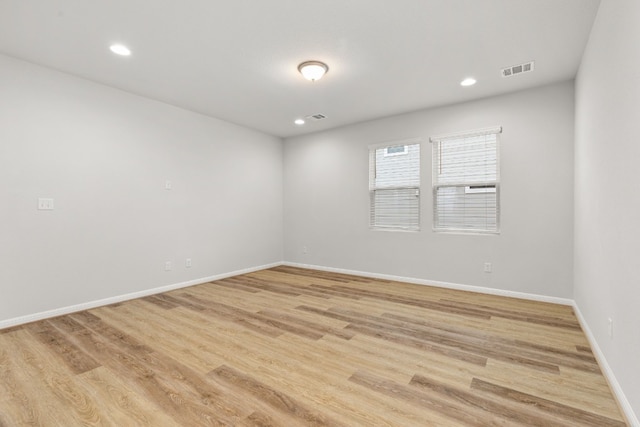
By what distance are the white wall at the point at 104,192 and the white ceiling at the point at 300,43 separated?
37 centimetres

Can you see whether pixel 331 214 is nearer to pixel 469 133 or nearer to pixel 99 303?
pixel 469 133

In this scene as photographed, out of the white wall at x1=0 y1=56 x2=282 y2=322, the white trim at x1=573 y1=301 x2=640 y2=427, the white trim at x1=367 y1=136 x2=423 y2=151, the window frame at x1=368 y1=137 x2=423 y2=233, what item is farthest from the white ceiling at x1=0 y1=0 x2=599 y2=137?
the white trim at x1=573 y1=301 x2=640 y2=427

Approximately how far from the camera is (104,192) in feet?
12.1

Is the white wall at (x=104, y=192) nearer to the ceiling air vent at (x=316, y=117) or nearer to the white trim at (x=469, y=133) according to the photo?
the ceiling air vent at (x=316, y=117)

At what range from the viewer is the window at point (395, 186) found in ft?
15.5

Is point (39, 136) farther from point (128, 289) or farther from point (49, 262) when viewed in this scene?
point (128, 289)

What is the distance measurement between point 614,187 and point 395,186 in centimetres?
311

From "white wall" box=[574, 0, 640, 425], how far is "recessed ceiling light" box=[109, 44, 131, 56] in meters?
3.76

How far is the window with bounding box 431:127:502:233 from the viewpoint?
161 inches

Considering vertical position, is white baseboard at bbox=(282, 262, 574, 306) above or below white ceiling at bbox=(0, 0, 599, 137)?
below

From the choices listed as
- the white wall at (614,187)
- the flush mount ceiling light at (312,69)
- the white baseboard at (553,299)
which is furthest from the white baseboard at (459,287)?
the flush mount ceiling light at (312,69)

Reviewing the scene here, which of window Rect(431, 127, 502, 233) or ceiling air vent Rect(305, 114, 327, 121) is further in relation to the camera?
ceiling air vent Rect(305, 114, 327, 121)

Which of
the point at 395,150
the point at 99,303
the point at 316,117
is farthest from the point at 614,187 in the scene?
the point at 99,303

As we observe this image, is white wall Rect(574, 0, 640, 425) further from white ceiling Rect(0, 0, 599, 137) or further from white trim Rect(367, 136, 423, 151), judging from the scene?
white trim Rect(367, 136, 423, 151)
